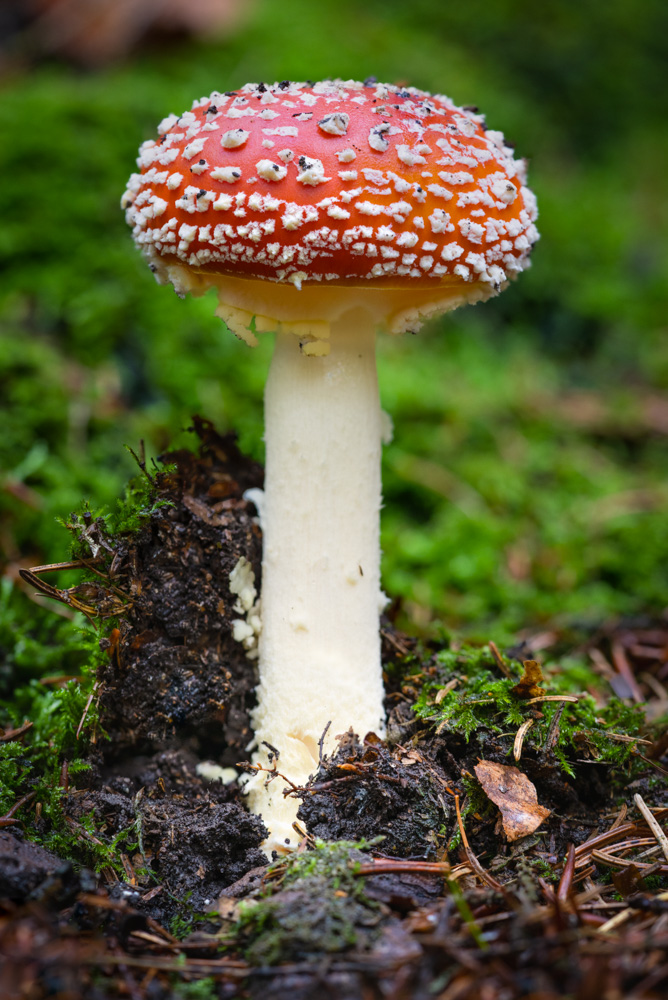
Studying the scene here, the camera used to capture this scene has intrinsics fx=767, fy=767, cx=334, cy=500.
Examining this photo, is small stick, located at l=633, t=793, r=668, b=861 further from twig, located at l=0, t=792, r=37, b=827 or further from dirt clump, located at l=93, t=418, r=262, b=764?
twig, located at l=0, t=792, r=37, b=827

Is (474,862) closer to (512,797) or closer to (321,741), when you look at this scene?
(512,797)

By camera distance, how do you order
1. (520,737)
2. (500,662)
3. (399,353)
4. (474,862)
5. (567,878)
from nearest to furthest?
1. (567,878)
2. (474,862)
3. (520,737)
4. (500,662)
5. (399,353)

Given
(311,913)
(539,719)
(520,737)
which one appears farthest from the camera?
(539,719)

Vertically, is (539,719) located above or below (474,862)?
above

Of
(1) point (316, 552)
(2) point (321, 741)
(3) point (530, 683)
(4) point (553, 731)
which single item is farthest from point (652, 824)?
(1) point (316, 552)

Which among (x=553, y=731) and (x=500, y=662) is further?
(x=500, y=662)

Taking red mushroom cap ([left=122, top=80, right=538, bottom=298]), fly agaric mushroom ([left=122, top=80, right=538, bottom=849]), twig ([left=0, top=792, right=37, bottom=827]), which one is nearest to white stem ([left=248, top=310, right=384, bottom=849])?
fly agaric mushroom ([left=122, top=80, right=538, bottom=849])
